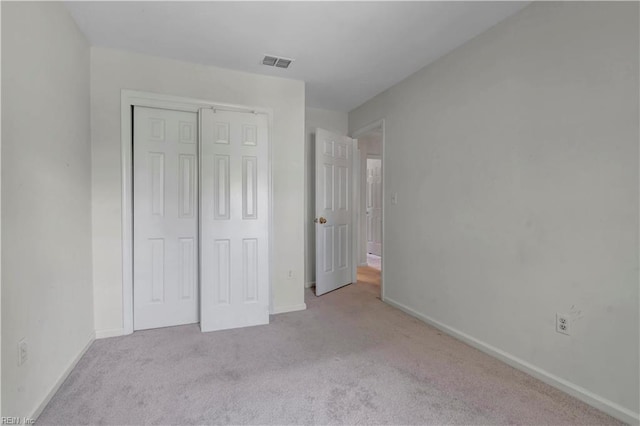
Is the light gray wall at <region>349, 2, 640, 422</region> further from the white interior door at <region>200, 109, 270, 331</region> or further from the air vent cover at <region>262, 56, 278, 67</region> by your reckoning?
the white interior door at <region>200, 109, 270, 331</region>

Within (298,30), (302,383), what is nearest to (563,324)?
(302,383)

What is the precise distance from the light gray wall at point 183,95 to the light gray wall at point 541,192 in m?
1.30

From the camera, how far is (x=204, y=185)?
2615 mm

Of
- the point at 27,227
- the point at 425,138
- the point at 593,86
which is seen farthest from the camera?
the point at 425,138

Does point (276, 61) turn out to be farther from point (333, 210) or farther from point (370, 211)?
point (370, 211)

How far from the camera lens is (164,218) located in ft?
8.72

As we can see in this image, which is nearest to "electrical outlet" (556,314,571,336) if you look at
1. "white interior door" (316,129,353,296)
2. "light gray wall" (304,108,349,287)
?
"white interior door" (316,129,353,296)

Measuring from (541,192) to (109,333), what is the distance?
3.43m

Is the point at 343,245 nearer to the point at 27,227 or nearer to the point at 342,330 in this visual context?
the point at 342,330

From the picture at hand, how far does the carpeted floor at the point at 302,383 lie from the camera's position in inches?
59.7

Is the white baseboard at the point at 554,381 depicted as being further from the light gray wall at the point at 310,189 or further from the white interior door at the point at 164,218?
the white interior door at the point at 164,218

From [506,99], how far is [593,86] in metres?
0.50

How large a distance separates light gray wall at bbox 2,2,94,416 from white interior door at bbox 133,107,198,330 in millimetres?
395

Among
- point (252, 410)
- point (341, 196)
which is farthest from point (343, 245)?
point (252, 410)
